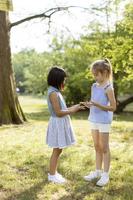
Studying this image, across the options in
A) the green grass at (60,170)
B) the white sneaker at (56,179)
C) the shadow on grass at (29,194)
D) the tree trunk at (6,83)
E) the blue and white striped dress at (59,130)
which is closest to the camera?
the shadow on grass at (29,194)

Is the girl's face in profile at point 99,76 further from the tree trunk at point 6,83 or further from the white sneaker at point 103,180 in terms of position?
the tree trunk at point 6,83

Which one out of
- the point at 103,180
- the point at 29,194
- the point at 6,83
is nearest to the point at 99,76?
the point at 103,180

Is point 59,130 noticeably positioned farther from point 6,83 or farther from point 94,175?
point 6,83

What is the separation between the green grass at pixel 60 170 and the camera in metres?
6.01

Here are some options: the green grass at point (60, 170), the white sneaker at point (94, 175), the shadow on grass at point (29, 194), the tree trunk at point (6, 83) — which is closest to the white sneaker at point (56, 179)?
the green grass at point (60, 170)

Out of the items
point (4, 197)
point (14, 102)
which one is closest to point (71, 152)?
point (4, 197)

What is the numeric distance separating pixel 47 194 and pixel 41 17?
10497 mm

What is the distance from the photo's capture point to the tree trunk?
544 inches

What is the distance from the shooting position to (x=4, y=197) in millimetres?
5848

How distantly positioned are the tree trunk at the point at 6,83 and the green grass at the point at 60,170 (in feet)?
10.1

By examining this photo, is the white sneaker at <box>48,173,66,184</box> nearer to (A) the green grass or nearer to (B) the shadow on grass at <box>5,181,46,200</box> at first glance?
(A) the green grass

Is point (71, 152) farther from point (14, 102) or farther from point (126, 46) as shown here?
point (126, 46)

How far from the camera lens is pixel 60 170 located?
23.7 feet

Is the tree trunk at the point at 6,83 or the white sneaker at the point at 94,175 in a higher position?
the tree trunk at the point at 6,83
